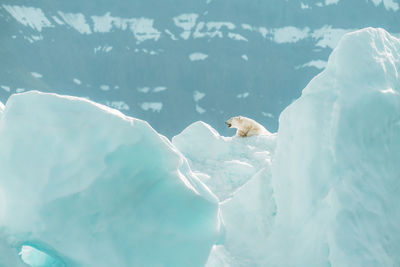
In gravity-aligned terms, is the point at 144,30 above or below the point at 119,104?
above

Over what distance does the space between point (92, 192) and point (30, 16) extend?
20.0m

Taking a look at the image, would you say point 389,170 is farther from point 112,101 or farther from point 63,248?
point 112,101

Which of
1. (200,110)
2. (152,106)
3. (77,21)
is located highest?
(77,21)

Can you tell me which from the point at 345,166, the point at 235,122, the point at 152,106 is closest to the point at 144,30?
the point at 152,106

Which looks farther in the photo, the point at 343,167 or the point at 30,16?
the point at 30,16

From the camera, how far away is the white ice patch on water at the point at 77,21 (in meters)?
19.7

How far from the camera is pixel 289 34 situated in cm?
2022

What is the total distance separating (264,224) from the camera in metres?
3.65

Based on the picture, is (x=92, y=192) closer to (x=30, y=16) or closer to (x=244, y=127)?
(x=244, y=127)

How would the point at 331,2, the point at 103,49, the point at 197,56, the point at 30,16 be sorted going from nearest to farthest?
the point at 331,2 → the point at 30,16 → the point at 103,49 → the point at 197,56

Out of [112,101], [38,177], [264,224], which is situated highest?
[38,177]

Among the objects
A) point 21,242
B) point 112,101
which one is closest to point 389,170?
point 21,242

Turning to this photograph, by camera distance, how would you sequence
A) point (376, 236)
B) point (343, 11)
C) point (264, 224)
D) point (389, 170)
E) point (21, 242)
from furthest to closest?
point (343, 11), point (264, 224), point (389, 170), point (376, 236), point (21, 242)

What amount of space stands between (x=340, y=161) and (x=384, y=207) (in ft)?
1.60
